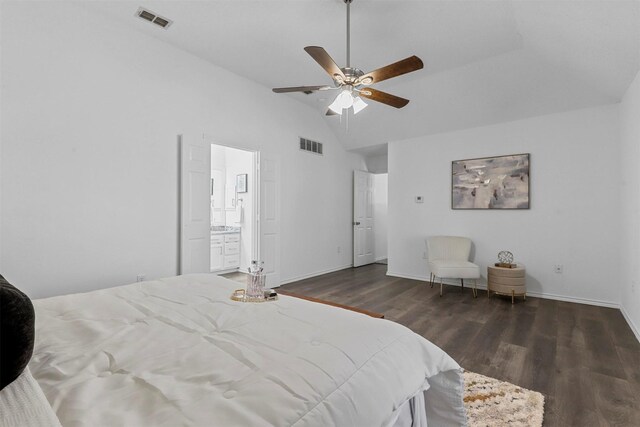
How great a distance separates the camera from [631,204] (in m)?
3.15

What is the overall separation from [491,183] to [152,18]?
4960 mm

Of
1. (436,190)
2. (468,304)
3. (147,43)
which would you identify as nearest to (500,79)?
(436,190)

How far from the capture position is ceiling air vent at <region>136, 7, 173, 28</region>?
9.87ft

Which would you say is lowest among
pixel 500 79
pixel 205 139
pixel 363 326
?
pixel 363 326

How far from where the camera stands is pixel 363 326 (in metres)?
1.29

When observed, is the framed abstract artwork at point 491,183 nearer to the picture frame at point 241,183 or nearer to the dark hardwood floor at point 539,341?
the dark hardwood floor at point 539,341

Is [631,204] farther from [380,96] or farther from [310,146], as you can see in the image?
[310,146]

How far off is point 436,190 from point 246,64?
3.65 m

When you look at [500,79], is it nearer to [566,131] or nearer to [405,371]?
[566,131]

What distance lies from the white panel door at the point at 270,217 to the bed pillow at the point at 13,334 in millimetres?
3782

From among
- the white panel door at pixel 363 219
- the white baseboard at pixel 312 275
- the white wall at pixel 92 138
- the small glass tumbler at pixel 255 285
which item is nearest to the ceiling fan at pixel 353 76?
the small glass tumbler at pixel 255 285

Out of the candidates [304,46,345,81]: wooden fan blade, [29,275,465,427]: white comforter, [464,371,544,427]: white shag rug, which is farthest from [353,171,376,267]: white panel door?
[29,275,465,427]: white comforter

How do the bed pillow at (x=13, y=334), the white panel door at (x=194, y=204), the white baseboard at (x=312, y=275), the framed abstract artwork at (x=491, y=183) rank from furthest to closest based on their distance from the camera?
the white baseboard at (x=312, y=275), the framed abstract artwork at (x=491, y=183), the white panel door at (x=194, y=204), the bed pillow at (x=13, y=334)

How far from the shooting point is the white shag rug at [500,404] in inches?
66.1
